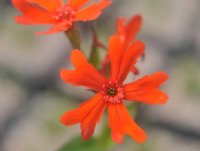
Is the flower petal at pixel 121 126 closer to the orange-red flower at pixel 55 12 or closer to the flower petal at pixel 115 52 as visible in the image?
the flower petal at pixel 115 52

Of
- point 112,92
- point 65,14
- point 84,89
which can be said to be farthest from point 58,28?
point 84,89

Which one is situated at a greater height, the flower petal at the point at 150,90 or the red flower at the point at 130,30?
the red flower at the point at 130,30

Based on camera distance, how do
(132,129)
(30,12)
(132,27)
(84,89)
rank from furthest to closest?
(84,89) → (132,27) → (30,12) → (132,129)

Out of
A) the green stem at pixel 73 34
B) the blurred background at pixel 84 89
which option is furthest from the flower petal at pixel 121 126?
the blurred background at pixel 84 89

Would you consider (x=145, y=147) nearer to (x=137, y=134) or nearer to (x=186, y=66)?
(x=186, y=66)

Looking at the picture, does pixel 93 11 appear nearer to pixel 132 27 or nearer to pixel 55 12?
pixel 55 12

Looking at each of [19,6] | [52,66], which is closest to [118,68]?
[19,6]

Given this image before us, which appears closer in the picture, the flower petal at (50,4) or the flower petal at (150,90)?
the flower petal at (150,90)

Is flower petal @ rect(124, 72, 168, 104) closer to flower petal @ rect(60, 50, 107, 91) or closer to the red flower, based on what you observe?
flower petal @ rect(60, 50, 107, 91)
